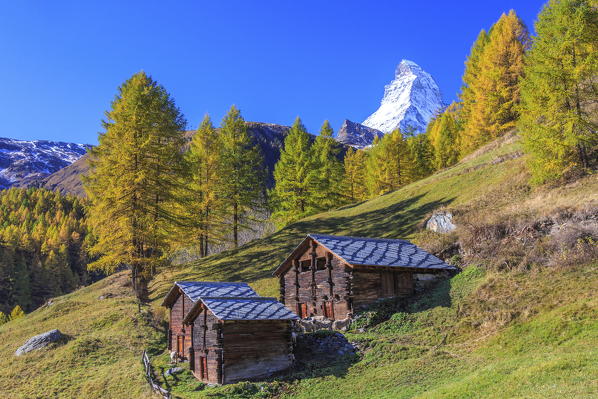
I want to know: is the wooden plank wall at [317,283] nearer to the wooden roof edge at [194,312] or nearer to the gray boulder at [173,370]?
the wooden roof edge at [194,312]

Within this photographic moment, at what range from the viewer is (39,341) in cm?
2923

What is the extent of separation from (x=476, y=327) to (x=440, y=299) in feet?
13.7

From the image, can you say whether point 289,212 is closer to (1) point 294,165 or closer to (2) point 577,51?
(1) point 294,165

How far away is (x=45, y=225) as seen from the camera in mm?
140375

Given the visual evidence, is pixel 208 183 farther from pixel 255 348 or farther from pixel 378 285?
pixel 255 348

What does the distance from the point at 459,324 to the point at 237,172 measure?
31975mm

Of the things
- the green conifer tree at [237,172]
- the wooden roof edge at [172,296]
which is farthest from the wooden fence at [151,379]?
the green conifer tree at [237,172]

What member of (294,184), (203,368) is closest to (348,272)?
(203,368)

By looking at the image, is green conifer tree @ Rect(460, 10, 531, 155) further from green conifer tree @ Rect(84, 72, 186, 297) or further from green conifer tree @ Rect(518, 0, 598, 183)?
green conifer tree @ Rect(84, 72, 186, 297)

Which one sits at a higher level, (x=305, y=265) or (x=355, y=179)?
(x=355, y=179)

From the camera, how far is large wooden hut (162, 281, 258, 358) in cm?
2697

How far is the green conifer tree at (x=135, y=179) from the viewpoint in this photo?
3425 cm

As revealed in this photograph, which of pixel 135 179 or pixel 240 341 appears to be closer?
pixel 240 341

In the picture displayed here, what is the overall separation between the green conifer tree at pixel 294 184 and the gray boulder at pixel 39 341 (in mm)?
28502
